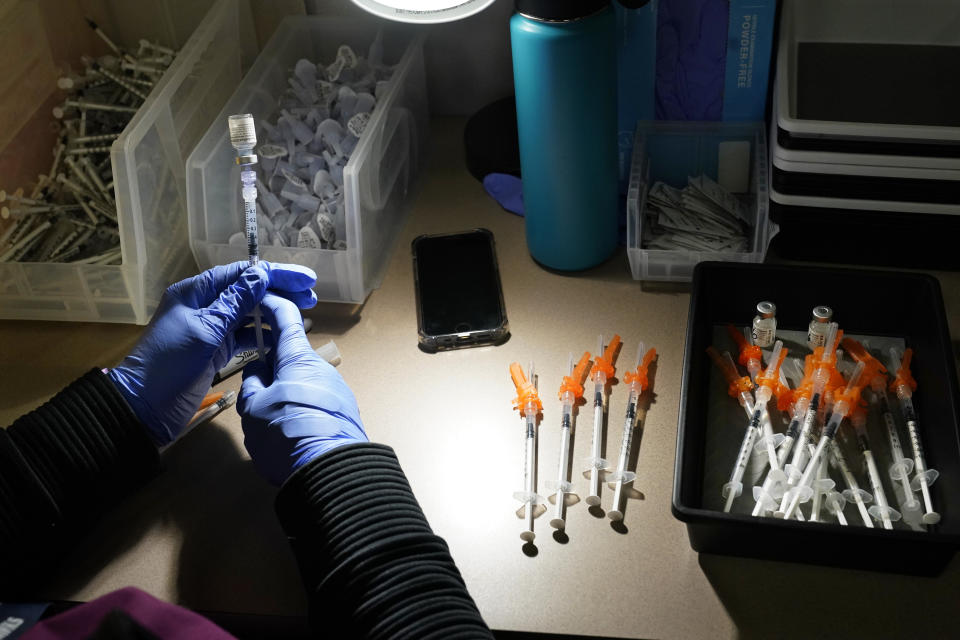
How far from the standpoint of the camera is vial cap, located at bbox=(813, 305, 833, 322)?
136cm

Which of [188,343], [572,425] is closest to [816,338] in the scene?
[572,425]

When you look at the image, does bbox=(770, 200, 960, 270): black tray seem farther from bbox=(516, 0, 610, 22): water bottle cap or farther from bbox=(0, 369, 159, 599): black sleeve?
bbox=(0, 369, 159, 599): black sleeve

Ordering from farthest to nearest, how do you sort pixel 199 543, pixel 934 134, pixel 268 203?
pixel 268 203
pixel 934 134
pixel 199 543

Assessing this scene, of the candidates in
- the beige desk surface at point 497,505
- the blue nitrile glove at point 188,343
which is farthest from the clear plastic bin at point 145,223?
the blue nitrile glove at point 188,343

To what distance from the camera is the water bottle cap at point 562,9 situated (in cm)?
131

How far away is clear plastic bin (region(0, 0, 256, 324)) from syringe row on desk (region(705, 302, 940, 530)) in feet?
2.94

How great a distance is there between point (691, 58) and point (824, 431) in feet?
2.15

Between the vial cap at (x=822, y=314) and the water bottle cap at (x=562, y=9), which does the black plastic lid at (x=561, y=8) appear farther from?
the vial cap at (x=822, y=314)

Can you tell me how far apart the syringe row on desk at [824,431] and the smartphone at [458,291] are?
349mm

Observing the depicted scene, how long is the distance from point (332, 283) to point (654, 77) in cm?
63

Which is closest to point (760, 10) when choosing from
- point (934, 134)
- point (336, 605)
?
point (934, 134)

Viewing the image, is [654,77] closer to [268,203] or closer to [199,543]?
[268,203]

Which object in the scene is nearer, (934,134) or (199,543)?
(199,543)

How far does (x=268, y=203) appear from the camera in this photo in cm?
159
